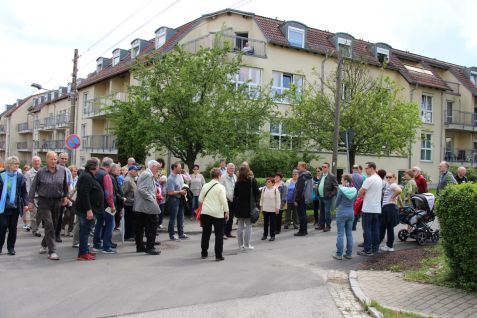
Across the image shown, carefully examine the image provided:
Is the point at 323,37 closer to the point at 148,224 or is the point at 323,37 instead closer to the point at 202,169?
the point at 202,169

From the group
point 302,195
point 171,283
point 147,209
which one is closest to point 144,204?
point 147,209

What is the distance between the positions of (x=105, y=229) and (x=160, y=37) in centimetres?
2534

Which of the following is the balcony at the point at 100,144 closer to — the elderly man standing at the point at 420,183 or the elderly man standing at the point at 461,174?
the elderly man standing at the point at 461,174

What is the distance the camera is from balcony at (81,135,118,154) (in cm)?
3359

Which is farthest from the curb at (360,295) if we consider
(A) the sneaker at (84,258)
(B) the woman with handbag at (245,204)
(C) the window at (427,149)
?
(C) the window at (427,149)

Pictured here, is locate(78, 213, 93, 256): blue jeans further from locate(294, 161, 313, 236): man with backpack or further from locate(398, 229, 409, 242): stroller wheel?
locate(398, 229, 409, 242): stroller wheel

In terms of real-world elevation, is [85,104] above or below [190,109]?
above

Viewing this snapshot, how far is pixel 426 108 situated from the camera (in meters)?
35.4

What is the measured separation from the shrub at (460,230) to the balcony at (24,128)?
67.9 m

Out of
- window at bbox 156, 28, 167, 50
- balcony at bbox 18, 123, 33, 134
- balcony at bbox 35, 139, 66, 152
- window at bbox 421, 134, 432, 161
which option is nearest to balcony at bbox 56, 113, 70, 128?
balcony at bbox 35, 139, 66, 152

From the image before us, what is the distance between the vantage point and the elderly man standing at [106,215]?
910 centimetres

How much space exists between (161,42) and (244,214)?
25063 millimetres

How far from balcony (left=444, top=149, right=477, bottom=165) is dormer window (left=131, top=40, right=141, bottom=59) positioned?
86.5 feet

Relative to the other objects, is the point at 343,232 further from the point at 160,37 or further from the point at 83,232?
the point at 160,37
